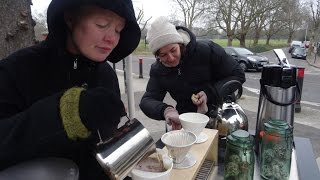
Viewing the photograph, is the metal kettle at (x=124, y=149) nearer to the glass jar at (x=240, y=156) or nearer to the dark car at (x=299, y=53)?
the glass jar at (x=240, y=156)

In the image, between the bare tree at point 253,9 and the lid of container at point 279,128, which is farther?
the bare tree at point 253,9

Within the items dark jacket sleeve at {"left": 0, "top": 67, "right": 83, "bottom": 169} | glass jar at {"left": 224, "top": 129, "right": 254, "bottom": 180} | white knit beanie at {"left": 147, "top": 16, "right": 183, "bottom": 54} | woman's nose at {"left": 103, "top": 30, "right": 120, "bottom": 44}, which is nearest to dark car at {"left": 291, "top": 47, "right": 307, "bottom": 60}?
white knit beanie at {"left": 147, "top": 16, "right": 183, "bottom": 54}

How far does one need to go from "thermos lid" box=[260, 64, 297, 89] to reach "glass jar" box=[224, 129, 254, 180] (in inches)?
16.5

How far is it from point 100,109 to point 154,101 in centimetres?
135

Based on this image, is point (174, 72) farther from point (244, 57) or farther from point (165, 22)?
point (244, 57)

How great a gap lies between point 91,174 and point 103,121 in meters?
0.42

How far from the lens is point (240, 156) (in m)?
1.19

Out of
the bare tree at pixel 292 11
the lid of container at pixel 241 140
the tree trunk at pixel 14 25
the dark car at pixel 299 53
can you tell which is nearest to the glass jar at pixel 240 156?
the lid of container at pixel 241 140

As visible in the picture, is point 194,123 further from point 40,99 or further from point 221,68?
point 221,68

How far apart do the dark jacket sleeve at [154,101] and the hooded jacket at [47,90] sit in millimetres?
682

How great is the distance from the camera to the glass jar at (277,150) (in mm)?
1245

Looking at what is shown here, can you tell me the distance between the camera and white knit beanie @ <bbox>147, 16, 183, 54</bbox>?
1873 mm

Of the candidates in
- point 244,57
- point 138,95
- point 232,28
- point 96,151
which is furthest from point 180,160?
point 232,28

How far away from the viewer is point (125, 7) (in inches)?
40.2
